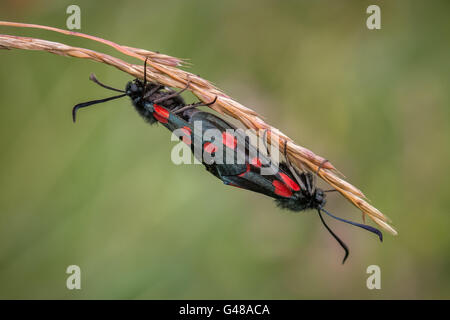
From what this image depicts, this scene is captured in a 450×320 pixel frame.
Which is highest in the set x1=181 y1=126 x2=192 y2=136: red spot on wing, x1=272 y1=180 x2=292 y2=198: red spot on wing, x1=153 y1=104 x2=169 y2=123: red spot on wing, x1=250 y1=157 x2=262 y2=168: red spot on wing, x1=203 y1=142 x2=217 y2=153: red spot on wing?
x1=153 y1=104 x2=169 y2=123: red spot on wing

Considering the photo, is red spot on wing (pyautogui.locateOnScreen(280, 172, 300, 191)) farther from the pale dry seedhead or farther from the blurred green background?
the blurred green background

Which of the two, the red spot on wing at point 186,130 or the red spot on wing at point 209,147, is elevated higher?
the red spot on wing at point 186,130

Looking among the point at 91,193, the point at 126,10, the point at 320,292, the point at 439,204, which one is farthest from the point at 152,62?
the point at 439,204

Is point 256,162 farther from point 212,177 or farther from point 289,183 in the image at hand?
point 212,177

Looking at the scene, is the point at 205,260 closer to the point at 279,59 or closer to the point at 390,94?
the point at 279,59

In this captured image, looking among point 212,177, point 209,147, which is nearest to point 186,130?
point 209,147

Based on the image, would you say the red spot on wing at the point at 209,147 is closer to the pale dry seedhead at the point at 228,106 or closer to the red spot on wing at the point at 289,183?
the pale dry seedhead at the point at 228,106

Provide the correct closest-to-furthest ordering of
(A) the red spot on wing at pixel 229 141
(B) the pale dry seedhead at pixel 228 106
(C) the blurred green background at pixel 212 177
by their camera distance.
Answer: (B) the pale dry seedhead at pixel 228 106 → (A) the red spot on wing at pixel 229 141 → (C) the blurred green background at pixel 212 177

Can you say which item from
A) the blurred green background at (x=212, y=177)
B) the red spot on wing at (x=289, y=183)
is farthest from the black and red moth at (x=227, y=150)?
the blurred green background at (x=212, y=177)

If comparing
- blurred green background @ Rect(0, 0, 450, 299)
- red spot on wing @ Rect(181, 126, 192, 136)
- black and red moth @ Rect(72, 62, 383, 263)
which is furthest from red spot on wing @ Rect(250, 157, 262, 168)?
blurred green background @ Rect(0, 0, 450, 299)
